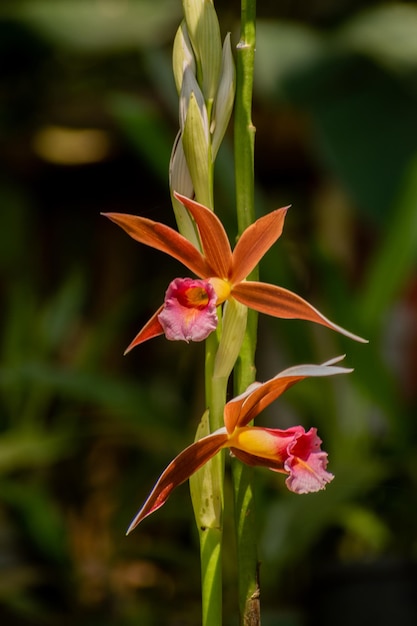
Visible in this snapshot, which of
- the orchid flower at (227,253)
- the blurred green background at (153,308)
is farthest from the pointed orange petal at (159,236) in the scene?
the blurred green background at (153,308)

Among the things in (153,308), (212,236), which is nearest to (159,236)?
(212,236)

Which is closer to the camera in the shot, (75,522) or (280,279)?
(280,279)

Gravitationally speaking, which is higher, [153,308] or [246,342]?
[246,342]

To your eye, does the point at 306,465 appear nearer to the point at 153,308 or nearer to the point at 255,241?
the point at 255,241

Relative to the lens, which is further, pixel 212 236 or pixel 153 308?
pixel 153 308

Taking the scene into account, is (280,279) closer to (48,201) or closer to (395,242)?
(395,242)

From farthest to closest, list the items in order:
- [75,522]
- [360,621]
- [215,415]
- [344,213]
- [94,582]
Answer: [344,213]
[75,522]
[94,582]
[360,621]
[215,415]

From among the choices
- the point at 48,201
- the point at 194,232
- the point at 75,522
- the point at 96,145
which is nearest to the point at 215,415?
the point at 194,232

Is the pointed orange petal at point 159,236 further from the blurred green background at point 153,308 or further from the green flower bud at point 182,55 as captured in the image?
the blurred green background at point 153,308
